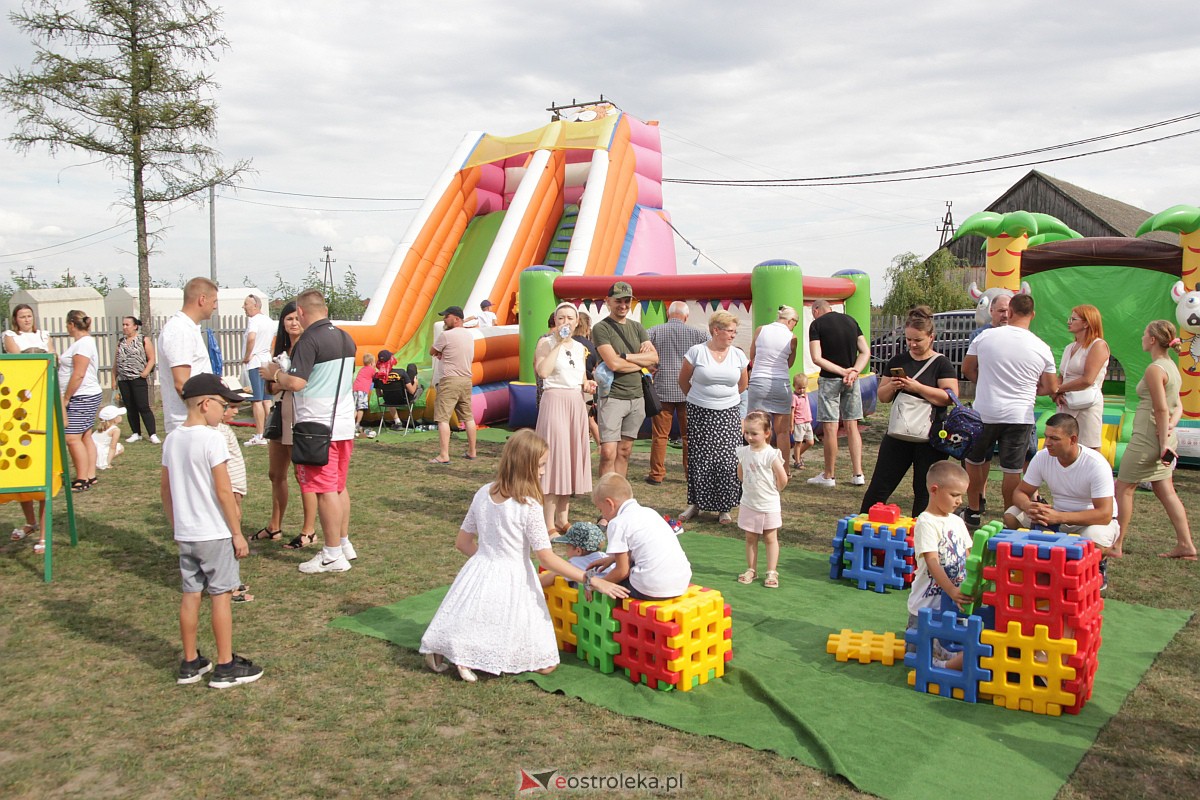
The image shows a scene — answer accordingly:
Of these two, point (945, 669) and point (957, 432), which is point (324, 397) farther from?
point (957, 432)

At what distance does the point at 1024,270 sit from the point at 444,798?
11.7 m

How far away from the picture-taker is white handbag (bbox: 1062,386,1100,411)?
22.3 feet

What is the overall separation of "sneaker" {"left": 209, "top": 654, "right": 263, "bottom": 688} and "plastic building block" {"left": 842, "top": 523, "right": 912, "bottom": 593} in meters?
3.47

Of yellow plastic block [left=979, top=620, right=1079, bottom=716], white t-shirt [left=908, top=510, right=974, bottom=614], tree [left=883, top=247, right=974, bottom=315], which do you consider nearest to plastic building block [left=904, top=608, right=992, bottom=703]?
yellow plastic block [left=979, top=620, right=1079, bottom=716]

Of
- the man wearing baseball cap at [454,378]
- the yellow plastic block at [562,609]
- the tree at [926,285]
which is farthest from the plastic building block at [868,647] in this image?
the tree at [926,285]

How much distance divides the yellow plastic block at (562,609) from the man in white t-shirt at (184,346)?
2.40 metres

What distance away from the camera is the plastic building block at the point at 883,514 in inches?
229

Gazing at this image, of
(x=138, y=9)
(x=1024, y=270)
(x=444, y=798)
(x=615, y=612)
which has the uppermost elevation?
(x=138, y=9)

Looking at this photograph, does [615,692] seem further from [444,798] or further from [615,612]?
[444,798]

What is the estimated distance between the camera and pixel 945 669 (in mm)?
4043

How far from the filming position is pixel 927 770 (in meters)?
3.35

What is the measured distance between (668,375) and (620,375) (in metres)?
1.38

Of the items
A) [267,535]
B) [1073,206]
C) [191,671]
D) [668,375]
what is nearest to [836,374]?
[668,375]

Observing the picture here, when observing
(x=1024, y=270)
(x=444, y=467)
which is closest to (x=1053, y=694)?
(x=444, y=467)
